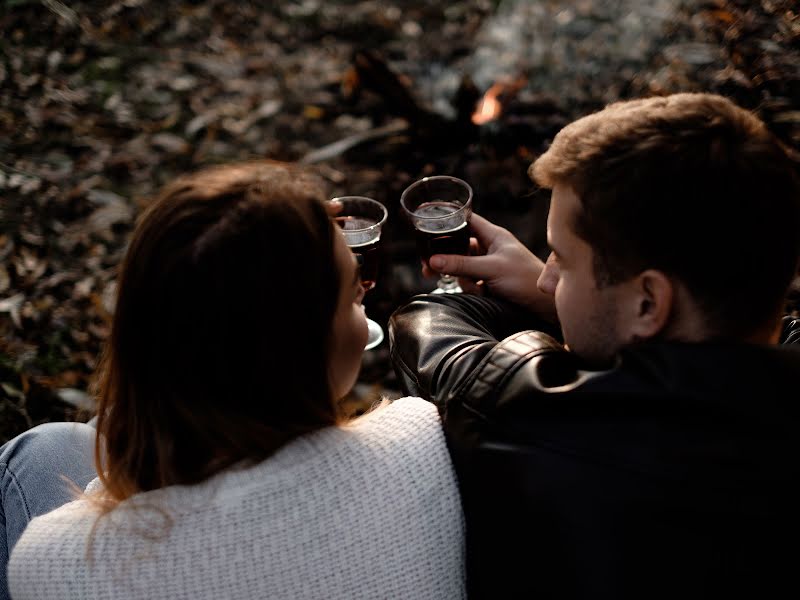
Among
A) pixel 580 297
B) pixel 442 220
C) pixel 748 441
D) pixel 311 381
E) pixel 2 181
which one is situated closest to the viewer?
pixel 748 441

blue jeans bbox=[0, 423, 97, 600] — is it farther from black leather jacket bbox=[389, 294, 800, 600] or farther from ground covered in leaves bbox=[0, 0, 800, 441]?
black leather jacket bbox=[389, 294, 800, 600]

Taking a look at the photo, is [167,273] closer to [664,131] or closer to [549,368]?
[549,368]

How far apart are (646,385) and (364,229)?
1.66m

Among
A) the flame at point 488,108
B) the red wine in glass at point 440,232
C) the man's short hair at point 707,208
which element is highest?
the man's short hair at point 707,208

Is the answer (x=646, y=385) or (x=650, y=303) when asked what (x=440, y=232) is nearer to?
(x=650, y=303)

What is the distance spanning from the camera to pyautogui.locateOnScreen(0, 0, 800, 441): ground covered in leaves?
4195 millimetres

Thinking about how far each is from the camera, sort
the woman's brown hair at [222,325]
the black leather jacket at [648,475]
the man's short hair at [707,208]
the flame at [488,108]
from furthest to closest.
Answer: the flame at [488,108]
the man's short hair at [707,208]
the woman's brown hair at [222,325]
the black leather jacket at [648,475]

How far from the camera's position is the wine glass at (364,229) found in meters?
3.01

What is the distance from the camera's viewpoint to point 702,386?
4.91 ft

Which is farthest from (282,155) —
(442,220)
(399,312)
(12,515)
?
(12,515)

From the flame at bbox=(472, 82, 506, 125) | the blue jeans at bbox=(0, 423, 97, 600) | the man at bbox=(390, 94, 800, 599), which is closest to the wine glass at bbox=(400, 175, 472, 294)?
the man at bbox=(390, 94, 800, 599)

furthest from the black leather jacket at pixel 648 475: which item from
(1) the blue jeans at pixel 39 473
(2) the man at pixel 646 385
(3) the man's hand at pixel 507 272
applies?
(1) the blue jeans at pixel 39 473

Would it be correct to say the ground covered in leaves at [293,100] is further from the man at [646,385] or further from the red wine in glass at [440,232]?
the man at [646,385]

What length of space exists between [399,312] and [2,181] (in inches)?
139
